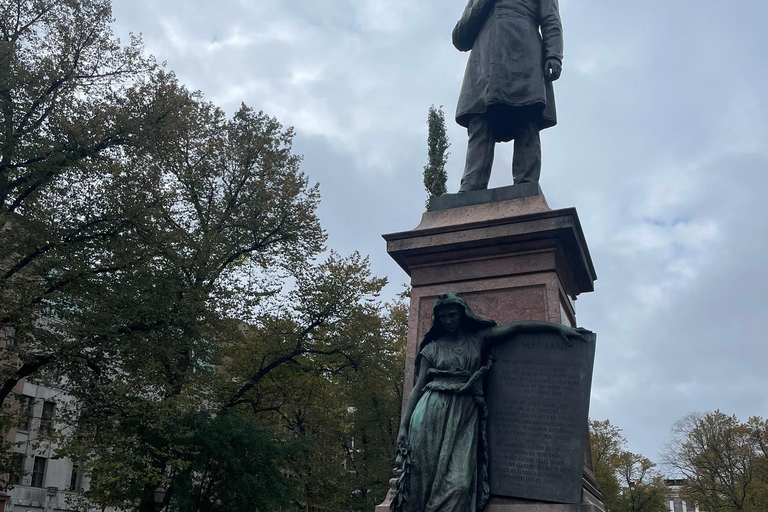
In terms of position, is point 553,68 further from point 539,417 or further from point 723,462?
point 723,462

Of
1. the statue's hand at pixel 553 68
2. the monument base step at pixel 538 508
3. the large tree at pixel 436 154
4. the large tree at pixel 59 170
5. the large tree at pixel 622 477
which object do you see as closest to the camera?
the monument base step at pixel 538 508

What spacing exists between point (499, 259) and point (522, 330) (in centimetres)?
80

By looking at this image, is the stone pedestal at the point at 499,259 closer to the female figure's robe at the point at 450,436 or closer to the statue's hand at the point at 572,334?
the statue's hand at the point at 572,334

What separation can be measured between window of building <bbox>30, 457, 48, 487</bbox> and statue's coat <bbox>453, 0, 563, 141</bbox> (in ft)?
112

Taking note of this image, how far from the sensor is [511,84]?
6855 mm

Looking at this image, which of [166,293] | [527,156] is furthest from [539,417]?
[166,293]

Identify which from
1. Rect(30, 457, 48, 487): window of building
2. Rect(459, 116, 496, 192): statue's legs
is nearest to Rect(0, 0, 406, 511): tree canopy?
Rect(459, 116, 496, 192): statue's legs

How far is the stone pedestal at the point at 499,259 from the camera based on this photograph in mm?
5801

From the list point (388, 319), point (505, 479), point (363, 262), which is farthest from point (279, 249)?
point (505, 479)

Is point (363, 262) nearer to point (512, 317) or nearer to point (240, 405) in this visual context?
point (240, 405)

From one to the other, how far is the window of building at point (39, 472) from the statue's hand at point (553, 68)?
34.8 meters

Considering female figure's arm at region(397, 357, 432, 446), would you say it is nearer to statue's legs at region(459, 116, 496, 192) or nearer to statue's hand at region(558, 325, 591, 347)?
statue's hand at region(558, 325, 591, 347)

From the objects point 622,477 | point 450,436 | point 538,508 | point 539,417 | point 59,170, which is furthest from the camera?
point 622,477

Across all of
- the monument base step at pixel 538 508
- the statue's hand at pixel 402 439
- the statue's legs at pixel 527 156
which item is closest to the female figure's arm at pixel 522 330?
the statue's hand at pixel 402 439
